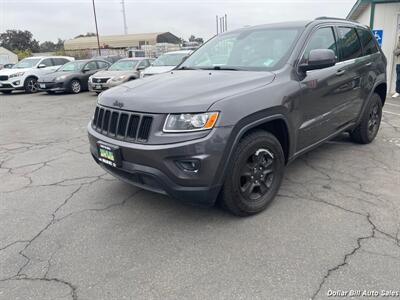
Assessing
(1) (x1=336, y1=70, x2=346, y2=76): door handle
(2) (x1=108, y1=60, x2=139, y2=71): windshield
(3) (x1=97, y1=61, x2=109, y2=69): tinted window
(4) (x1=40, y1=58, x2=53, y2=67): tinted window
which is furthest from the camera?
(4) (x1=40, y1=58, x2=53, y2=67): tinted window

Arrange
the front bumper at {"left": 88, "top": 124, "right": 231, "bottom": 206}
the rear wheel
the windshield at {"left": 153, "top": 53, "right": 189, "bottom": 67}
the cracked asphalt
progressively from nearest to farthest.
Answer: the cracked asphalt, the front bumper at {"left": 88, "top": 124, "right": 231, "bottom": 206}, the windshield at {"left": 153, "top": 53, "right": 189, "bottom": 67}, the rear wheel

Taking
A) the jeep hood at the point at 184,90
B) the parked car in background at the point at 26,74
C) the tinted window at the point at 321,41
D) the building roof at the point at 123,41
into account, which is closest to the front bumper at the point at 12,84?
the parked car in background at the point at 26,74

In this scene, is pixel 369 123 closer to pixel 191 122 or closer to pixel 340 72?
pixel 340 72

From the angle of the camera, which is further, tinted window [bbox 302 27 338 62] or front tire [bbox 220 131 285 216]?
tinted window [bbox 302 27 338 62]

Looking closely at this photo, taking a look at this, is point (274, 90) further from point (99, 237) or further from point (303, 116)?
point (99, 237)

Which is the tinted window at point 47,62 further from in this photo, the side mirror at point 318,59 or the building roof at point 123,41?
the building roof at point 123,41

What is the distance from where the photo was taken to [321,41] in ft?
13.1

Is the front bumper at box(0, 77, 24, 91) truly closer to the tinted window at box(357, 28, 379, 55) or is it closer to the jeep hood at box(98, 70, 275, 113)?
the jeep hood at box(98, 70, 275, 113)

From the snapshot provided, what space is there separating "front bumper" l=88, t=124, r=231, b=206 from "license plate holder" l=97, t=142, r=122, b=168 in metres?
0.10

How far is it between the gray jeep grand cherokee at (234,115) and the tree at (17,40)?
312 ft

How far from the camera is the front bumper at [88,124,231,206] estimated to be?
8.93 ft

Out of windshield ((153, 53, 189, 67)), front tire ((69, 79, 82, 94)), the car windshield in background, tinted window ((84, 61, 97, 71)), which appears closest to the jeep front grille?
the car windshield in background

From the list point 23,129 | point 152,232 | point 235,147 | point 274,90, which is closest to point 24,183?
point 152,232

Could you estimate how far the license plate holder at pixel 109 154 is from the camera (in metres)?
3.04
